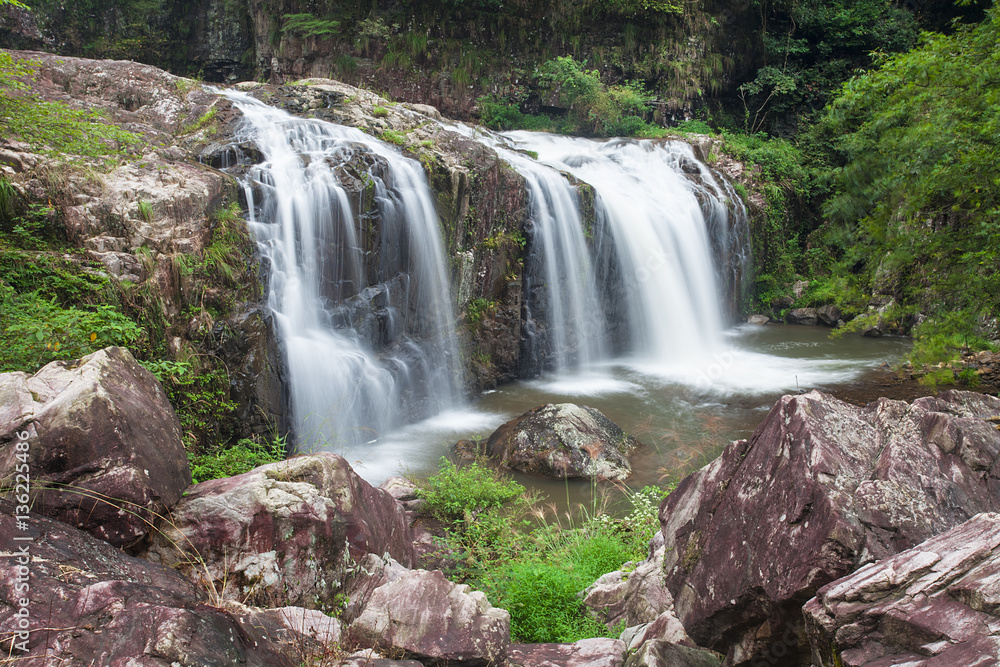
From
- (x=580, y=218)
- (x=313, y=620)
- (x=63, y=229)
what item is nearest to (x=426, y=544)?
(x=313, y=620)

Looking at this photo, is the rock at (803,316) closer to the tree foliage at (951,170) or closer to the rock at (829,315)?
the rock at (829,315)

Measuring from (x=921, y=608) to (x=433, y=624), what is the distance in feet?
6.57

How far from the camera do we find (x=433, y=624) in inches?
112

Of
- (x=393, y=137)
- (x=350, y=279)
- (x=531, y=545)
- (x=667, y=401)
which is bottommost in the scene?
(x=531, y=545)

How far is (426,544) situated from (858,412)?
3.45 metres

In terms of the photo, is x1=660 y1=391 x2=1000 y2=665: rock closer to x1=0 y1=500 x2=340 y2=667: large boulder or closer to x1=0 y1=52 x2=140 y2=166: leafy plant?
x1=0 y1=500 x2=340 y2=667: large boulder

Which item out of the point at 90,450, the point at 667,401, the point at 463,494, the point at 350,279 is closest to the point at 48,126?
the point at 350,279

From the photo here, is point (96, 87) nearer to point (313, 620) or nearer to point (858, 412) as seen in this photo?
point (313, 620)

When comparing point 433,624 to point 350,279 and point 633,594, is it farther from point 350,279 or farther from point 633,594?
point 350,279

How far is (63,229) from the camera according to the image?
214 inches

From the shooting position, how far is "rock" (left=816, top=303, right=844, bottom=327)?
15062mm

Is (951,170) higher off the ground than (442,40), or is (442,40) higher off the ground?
(442,40)

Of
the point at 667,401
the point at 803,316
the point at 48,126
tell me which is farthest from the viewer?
the point at 803,316

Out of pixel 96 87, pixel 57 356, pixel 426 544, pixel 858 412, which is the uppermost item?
pixel 96 87
